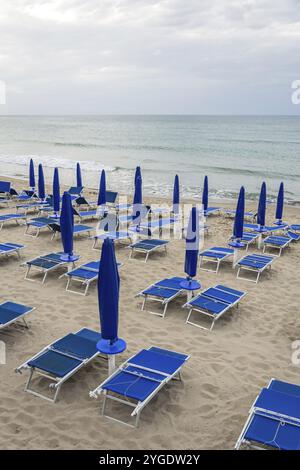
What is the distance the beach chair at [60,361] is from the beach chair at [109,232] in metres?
5.20

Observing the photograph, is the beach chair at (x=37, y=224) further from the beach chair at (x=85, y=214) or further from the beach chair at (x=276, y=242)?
the beach chair at (x=276, y=242)

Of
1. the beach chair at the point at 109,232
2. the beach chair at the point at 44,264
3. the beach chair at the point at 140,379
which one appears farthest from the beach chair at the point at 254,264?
the beach chair at the point at 140,379

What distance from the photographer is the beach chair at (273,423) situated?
12.7ft

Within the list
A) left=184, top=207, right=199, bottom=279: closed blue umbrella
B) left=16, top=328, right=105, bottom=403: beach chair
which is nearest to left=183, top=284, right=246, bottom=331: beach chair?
left=184, top=207, right=199, bottom=279: closed blue umbrella

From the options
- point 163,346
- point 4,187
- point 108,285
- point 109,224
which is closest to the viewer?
point 108,285

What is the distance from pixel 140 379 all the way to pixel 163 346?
1.44 m

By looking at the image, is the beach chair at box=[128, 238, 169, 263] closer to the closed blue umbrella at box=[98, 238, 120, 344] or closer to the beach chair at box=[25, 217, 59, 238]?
the beach chair at box=[25, 217, 59, 238]

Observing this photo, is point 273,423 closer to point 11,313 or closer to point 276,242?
point 11,313

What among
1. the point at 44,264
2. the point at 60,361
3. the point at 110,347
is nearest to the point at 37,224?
the point at 44,264

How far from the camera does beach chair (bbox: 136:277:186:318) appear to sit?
7173 millimetres

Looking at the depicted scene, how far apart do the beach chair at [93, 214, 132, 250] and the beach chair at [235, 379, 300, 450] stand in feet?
22.1

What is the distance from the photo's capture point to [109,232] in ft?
36.5

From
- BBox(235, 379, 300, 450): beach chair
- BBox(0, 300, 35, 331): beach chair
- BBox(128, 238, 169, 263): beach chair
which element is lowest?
BBox(235, 379, 300, 450): beach chair
